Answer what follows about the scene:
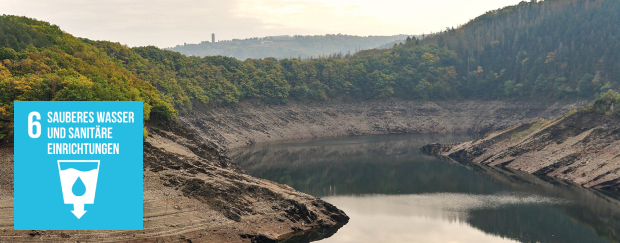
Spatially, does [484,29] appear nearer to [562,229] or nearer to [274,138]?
[274,138]

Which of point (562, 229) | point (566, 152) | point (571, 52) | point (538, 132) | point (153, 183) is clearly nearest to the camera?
point (153, 183)

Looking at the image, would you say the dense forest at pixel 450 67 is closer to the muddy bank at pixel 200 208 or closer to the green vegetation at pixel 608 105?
the muddy bank at pixel 200 208

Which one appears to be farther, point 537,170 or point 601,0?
point 601,0

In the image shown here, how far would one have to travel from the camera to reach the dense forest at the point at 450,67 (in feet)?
352

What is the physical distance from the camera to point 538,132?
68.9 metres

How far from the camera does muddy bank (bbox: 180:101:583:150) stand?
334 feet

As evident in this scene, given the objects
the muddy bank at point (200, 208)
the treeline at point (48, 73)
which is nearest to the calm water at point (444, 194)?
the muddy bank at point (200, 208)

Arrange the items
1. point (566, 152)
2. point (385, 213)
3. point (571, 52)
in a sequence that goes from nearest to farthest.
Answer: point (385, 213) < point (566, 152) < point (571, 52)

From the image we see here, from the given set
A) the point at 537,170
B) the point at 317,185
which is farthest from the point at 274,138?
the point at 537,170

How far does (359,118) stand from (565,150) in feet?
206

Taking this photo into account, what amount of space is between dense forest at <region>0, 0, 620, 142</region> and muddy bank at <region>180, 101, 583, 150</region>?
3.56 meters

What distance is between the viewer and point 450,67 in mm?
141500

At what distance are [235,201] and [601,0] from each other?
5292 inches

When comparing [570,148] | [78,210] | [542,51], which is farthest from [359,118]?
[78,210]
